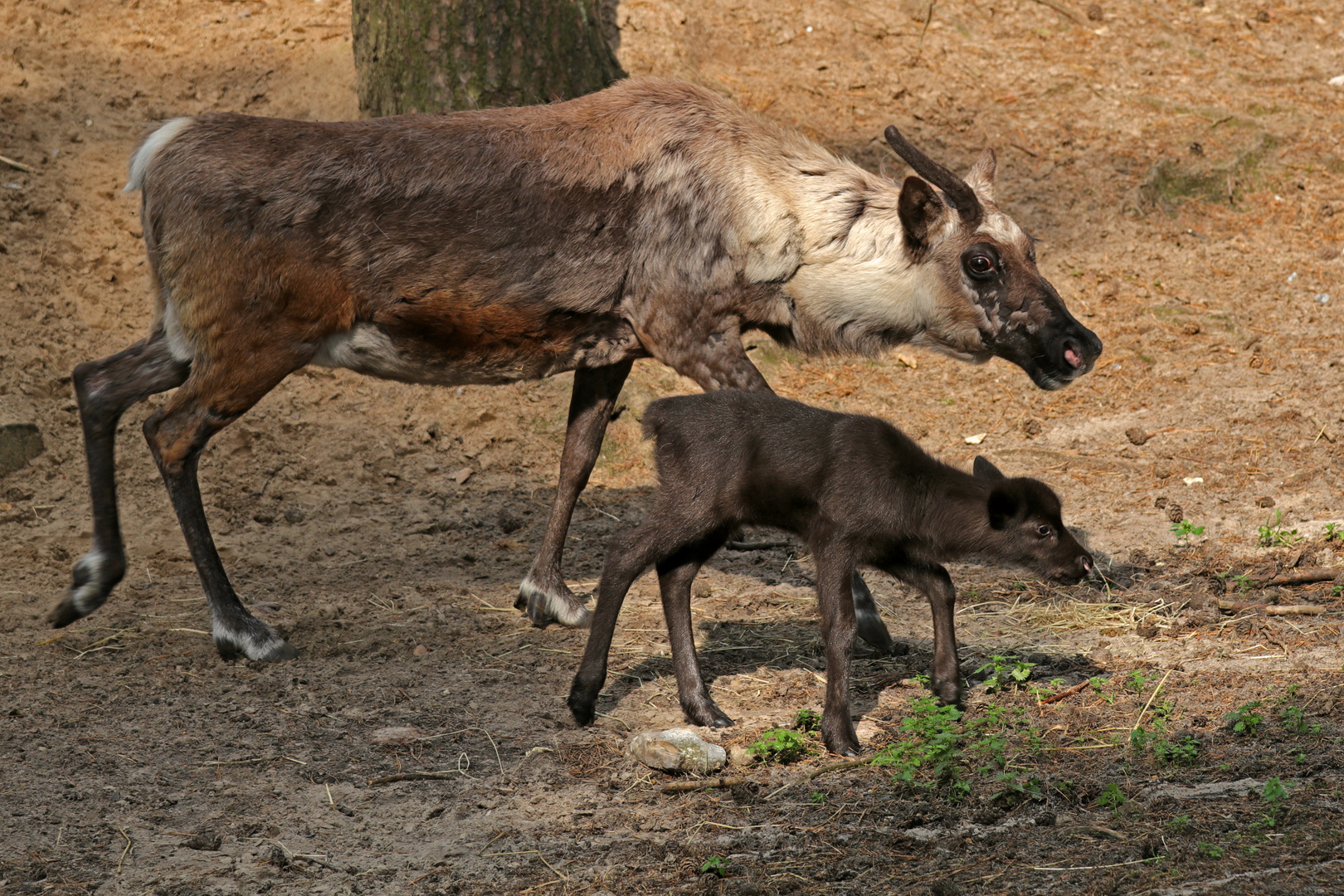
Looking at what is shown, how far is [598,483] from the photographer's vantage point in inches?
316

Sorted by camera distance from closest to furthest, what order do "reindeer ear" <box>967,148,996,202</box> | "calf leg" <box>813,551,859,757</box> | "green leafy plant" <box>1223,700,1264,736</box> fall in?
1. "green leafy plant" <box>1223,700,1264,736</box>
2. "calf leg" <box>813,551,859,757</box>
3. "reindeer ear" <box>967,148,996,202</box>

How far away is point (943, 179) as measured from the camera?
5.73 metres

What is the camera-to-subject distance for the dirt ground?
3818mm

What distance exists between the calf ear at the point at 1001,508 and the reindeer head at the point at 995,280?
128 cm

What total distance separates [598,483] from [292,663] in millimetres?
2857

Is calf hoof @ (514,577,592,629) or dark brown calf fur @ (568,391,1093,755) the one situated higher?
dark brown calf fur @ (568,391,1093,755)

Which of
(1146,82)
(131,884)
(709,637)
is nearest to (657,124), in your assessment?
(709,637)

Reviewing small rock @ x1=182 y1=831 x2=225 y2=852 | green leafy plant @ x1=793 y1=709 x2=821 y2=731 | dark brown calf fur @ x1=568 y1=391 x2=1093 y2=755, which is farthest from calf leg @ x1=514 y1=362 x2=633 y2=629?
small rock @ x1=182 y1=831 x2=225 y2=852

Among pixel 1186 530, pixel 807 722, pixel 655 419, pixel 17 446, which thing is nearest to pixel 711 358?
pixel 655 419

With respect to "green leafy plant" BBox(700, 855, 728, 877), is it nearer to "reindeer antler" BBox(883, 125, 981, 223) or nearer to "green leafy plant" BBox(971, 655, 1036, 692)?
"green leafy plant" BBox(971, 655, 1036, 692)

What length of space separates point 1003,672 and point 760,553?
217cm

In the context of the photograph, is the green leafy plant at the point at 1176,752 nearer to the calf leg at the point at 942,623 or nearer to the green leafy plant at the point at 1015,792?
the green leafy plant at the point at 1015,792

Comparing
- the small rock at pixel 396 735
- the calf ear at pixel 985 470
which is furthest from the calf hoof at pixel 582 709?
the calf ear at pixel 985 470

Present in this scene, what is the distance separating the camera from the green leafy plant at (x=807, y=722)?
15.3 ft
